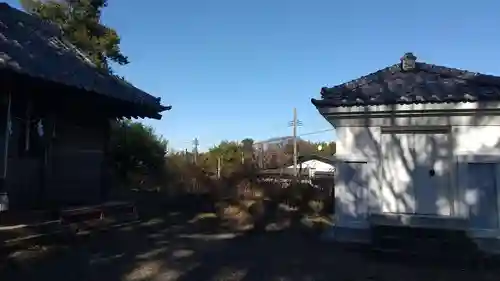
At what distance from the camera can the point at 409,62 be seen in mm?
9766

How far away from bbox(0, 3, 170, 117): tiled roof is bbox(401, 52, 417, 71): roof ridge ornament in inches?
234

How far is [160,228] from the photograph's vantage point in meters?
10.6

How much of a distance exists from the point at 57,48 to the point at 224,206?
21.2ft

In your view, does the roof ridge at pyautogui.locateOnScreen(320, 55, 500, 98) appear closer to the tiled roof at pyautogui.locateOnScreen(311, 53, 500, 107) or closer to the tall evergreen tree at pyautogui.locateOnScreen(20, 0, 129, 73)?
the tiled roof at pyautogui.locateOnScreen(311, 53, 500, 107)

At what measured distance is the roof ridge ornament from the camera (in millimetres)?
9758

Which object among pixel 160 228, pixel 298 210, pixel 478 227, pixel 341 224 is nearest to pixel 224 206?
pixel 298 210

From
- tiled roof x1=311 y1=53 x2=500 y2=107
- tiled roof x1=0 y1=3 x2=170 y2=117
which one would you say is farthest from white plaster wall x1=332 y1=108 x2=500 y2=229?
tiled roof x1=0 y1=3 x2=170 y2=117

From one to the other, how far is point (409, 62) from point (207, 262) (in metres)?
6.10

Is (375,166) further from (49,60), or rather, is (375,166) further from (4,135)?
(4,135)

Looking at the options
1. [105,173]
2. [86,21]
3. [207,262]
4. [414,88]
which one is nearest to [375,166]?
[414,88]

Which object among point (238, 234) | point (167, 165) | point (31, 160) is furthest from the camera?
point (167, 165)

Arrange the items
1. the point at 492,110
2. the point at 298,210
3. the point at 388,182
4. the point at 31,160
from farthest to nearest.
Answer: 1. the point at 298,210
2. the point at 31,160
3. the point at 388,182
4. the point at 492,110

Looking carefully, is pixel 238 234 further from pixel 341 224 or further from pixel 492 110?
pixel 492 110

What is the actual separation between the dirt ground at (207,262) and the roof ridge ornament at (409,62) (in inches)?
165
